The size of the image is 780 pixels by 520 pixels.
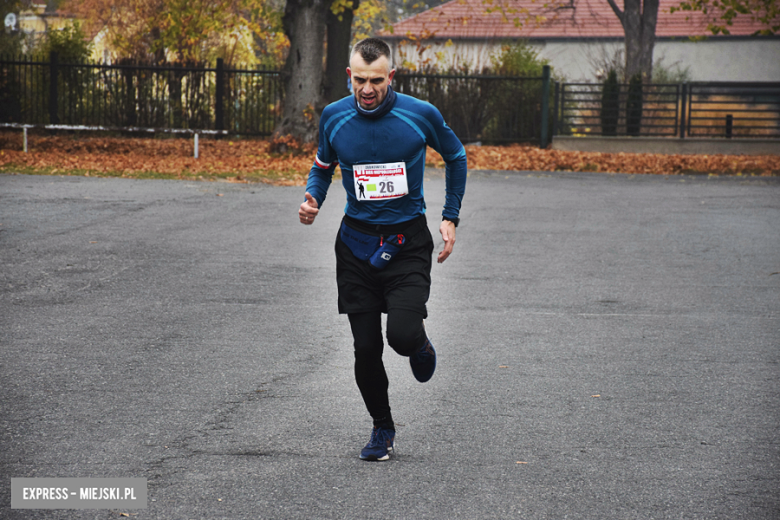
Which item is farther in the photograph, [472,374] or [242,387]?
[472,374]

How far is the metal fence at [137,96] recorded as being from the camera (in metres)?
24.0

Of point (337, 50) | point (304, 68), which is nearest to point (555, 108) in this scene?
point (337, 50)

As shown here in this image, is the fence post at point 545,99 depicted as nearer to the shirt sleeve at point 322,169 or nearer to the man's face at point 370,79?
the shirt sleeve at point 322,169

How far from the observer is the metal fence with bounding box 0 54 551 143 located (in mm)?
24109

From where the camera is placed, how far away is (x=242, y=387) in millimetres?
5086

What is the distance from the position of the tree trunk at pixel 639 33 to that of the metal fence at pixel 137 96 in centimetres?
1198

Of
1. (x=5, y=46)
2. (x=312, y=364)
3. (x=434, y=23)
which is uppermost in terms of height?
(x=434, y=23)

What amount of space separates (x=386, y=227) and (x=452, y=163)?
0.53 m

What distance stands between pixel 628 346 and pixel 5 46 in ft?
81.7

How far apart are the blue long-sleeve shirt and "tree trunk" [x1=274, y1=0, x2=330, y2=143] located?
16.6 metres

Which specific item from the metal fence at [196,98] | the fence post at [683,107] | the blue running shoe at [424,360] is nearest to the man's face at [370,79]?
the blue running shoe at [424,360]

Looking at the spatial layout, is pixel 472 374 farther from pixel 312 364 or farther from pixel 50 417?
pixel 50 417

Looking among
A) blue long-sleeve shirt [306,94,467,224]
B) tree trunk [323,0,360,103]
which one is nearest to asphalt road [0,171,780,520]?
blue long-sleeve shirt [306,94,467,224]

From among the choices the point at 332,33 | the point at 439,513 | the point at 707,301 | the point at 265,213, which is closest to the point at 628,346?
the point at 707,301
